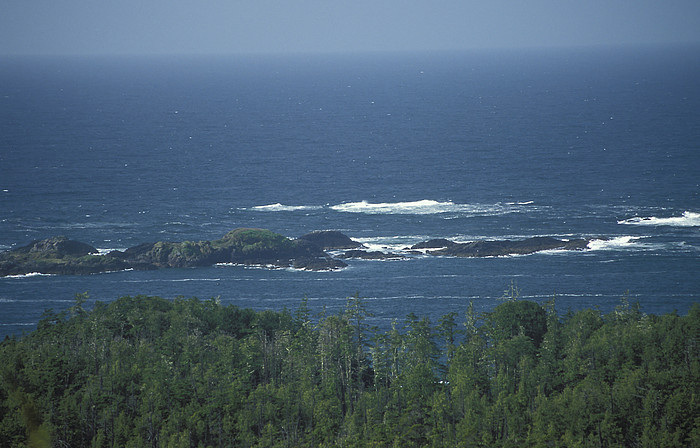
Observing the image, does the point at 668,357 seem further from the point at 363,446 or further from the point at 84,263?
the point at 84,263

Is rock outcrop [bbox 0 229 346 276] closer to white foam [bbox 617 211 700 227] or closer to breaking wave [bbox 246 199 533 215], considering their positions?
breaking wave [bbox 246 199 533 215]

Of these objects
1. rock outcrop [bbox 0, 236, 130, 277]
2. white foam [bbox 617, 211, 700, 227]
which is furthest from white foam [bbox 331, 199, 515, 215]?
rock outcrop [bbox 0, 236, 130, 277]

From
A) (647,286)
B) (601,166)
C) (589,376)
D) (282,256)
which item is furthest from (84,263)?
(601,166)

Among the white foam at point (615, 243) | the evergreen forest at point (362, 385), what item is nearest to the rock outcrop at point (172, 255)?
the white foam at point (615, 243)

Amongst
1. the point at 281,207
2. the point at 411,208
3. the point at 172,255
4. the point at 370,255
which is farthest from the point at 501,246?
the point at 172,255

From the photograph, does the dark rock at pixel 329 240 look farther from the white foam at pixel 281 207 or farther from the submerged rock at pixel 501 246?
the white foam at pixel 281 207

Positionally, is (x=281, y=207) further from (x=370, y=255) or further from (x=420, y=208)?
(x=370, y=255)
